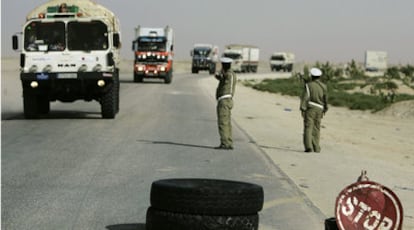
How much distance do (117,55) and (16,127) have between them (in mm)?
4504

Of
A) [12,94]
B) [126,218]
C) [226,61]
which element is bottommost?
[12,94]

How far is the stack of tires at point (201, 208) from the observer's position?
658cm

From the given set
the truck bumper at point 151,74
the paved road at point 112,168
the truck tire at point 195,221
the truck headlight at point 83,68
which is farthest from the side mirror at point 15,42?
the truck bumper at point 151,74

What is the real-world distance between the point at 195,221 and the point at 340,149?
11.2 meters

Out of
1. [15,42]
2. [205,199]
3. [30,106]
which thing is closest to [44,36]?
[15,42]

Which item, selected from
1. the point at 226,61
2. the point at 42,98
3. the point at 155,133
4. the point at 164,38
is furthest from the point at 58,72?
the point at 164,38

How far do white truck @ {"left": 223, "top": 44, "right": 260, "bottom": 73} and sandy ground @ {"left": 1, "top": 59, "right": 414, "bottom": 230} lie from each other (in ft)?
189

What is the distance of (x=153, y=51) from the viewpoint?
48.3 metres

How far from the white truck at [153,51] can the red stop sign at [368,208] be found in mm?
41465

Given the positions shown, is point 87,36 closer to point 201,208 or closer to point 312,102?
point 312,102

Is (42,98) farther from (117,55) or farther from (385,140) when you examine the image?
(385,140)

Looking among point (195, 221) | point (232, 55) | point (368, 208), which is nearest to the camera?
point (368, 208)

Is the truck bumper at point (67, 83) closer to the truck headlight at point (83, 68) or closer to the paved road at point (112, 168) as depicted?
the truck headlight at point (83, 68)

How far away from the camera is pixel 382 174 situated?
12.9m
